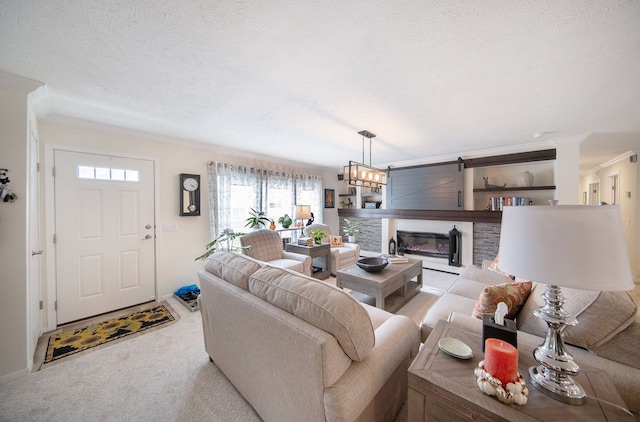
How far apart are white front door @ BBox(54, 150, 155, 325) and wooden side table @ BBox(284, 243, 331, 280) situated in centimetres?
211

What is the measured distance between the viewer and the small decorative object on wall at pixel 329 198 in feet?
20.0

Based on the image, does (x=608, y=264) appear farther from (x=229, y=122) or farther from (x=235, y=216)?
(x=235, y=216)

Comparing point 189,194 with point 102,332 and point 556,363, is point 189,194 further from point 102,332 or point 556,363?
point 556,363

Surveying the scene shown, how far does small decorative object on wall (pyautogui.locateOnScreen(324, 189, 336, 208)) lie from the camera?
6.11 meters

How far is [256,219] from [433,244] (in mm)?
3788

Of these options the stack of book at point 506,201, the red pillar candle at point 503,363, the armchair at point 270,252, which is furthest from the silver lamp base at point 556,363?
the stack of book at point 506,201

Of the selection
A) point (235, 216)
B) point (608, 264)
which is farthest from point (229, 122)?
point (608, 264)

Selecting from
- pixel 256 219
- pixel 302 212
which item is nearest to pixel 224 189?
pixel 256 219

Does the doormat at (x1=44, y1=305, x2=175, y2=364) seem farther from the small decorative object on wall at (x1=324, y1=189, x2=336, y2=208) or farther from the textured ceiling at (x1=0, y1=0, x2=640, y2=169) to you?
the small decorative object on wall at (x1=324, y1=189, x2=336, y2=208)

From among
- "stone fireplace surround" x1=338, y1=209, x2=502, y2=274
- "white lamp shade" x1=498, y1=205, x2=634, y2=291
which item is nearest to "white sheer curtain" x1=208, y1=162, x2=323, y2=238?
"stone fireplace surround" x1=338, y1=209, x2=502, y2=274

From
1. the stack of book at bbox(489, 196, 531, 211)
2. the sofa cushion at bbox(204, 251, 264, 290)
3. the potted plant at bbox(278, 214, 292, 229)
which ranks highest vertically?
the stack of book at bbox(489, 196, 531, 211)

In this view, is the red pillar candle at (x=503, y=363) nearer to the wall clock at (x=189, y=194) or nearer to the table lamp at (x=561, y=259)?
the table lamp at (x=561, y=259)

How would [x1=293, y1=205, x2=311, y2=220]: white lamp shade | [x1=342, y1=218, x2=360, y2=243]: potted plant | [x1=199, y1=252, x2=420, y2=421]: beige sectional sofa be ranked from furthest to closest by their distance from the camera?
[x1=342, y1=218, x2=360, y2=243]: potted plant
[x1=293, y1=205, x2=311, y2=220]: white lamp shade
[x1=199, y1=252, x2=420, y2=421]: beige sectional sofa

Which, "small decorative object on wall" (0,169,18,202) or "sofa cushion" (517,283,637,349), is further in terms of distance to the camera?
"small decorative object on wall" (0,169,18,202)
